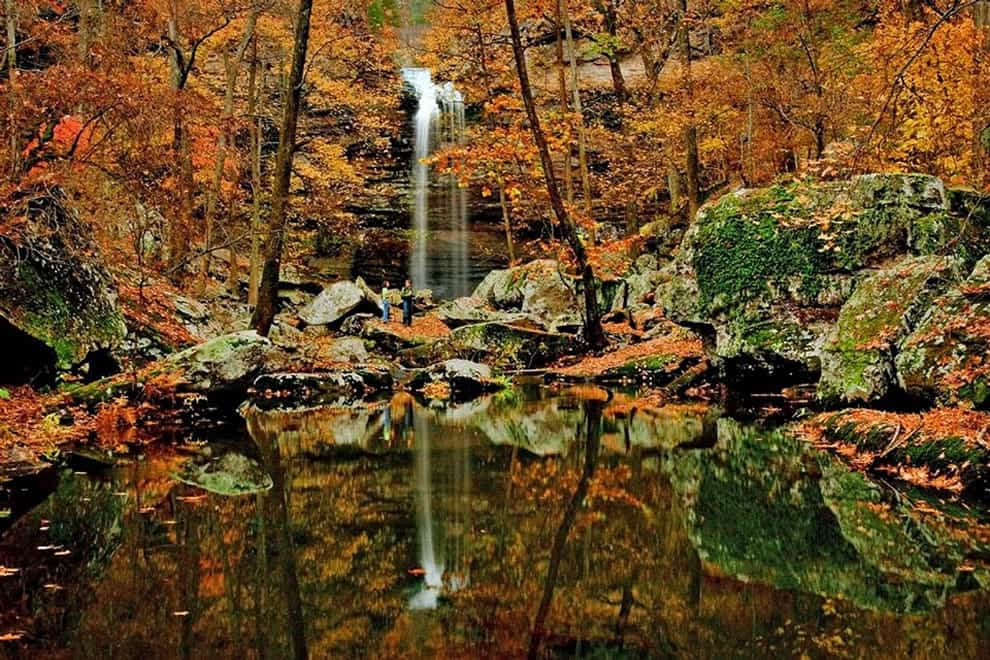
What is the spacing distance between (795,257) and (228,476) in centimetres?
837

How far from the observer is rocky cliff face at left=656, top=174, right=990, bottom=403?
34.9 ft

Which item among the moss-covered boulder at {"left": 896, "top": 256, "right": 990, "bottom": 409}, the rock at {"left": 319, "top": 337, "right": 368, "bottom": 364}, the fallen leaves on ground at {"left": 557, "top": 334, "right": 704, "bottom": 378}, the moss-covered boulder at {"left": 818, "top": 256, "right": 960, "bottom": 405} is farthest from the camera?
the rock at {"left": 319, "top": 337, "right": 368, "bottom": 364}

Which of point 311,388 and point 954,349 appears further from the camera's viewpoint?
point 311,388

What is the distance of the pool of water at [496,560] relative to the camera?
317 centimetres

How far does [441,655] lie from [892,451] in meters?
4.88

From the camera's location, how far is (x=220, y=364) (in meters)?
10.3

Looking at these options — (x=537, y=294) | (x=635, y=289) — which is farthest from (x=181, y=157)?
(x=635, y=289)

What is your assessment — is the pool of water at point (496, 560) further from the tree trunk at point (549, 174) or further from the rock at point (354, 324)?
the rock at point (354, 324)

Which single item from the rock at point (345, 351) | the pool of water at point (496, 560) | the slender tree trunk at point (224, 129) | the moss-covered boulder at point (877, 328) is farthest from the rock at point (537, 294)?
the pool of water at point (496, 560)

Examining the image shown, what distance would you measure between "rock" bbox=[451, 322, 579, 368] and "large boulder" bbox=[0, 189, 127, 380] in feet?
24.9

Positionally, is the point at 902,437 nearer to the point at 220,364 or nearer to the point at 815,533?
the point at 815,533

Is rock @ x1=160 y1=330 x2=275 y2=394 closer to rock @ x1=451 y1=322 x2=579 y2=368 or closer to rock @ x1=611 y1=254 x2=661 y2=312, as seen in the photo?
rock @ x1=451 y1=322 x2=579 y2=368

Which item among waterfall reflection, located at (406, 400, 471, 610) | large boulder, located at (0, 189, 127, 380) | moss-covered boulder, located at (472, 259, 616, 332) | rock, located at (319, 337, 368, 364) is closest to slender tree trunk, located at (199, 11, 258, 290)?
rock, located at (319, 337, 368, 364)

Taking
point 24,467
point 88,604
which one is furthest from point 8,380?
point 88,604
